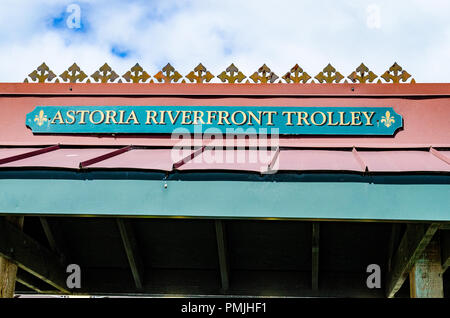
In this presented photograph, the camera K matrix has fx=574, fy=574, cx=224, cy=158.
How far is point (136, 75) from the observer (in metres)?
6.88

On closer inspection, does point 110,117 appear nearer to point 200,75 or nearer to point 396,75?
point 200,75

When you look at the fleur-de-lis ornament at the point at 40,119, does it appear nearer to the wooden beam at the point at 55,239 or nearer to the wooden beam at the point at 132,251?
the wooden beam at the point at 55,239

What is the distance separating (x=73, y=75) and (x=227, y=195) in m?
3.08

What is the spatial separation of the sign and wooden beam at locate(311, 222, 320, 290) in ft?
3.58

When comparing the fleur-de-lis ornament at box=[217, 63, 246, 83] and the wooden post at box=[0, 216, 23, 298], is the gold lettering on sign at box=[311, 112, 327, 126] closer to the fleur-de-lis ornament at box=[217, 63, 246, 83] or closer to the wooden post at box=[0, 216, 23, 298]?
the fleur-de-lis ornament at box=[217, 63, 246, 83]

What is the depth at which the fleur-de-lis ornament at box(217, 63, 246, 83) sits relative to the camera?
22.2 ft

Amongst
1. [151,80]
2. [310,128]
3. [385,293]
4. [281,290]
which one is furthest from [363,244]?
[151,80]

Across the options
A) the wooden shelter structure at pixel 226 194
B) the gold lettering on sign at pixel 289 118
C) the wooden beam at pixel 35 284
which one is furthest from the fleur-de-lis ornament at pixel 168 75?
the wooden beam at pixel 35 284

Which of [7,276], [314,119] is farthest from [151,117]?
[7,276]

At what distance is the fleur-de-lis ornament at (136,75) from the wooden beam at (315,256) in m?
2.63

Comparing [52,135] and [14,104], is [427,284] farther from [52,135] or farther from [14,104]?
[14,104]

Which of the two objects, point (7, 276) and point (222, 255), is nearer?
point (7, 276)

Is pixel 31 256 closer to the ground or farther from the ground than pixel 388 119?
closer to the ground

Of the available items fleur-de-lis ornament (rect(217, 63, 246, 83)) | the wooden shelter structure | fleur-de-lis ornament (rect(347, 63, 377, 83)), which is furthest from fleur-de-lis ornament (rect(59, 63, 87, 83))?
fleur-de-lis ornament (rect(347, 63, 377, 83))
